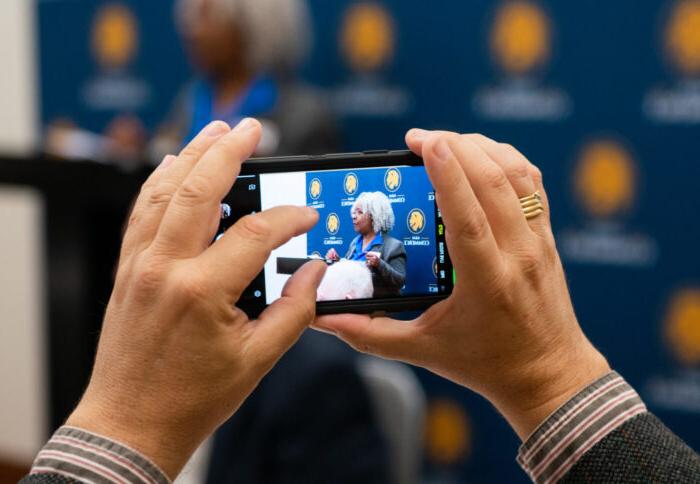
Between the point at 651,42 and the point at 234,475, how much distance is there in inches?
54.7

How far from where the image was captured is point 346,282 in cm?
81

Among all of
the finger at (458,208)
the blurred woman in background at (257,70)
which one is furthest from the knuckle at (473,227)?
the blurred woman in background at (257,70)

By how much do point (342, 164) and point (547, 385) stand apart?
26 cm

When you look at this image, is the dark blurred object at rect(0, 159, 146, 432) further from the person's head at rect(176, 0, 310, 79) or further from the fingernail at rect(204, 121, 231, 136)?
the person's head at rect(176, 0, 310, 79)

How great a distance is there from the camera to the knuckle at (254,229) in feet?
2.02

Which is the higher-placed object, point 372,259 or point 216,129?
Result: point 216,129

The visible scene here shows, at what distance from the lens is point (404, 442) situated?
168cm

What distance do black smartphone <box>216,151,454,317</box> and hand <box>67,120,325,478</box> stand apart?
0.54ft

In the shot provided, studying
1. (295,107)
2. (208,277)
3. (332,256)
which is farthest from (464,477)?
(208,277)

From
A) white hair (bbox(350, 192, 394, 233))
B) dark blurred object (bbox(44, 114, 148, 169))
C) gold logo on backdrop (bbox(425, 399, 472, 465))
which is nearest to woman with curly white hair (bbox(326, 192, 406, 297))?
white hair (bbox(350, 192, 394, 233))

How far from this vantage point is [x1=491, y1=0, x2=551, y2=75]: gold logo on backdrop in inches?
91.3

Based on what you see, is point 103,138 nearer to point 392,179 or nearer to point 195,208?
point 392,179

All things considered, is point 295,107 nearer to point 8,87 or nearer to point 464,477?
point 464,477

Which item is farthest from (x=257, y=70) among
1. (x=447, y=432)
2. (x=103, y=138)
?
(x=447, y=432)
